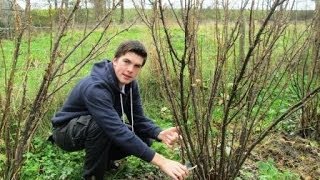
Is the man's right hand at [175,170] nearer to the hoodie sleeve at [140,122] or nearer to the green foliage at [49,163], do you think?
the hoodie sleeve at [140,122]

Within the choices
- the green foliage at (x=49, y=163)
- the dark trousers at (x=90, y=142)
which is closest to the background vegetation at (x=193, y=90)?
the green foliage at (x=49, y=163)

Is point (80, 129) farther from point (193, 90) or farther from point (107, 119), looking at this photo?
point (193, 90)

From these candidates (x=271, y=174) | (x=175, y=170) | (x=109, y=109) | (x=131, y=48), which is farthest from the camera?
(x=271, y=174)

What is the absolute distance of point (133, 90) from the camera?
340cm

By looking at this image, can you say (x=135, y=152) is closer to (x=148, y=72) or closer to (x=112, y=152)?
(x=112, y=152)

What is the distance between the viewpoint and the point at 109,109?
114 inches

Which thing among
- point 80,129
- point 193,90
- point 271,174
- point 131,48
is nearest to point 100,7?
point 131,48

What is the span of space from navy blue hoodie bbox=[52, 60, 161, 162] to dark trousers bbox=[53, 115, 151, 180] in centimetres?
9

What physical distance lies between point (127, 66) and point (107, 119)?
42 centimetres

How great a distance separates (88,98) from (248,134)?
3.50ft

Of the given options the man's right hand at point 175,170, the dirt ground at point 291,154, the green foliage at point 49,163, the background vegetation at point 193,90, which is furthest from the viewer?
the dirt ground at point 291,154

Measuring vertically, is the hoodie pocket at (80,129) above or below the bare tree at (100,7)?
below

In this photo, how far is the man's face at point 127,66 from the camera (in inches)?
119

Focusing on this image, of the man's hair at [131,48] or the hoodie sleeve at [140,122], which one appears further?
the hoodie sleeve at [140,122]
